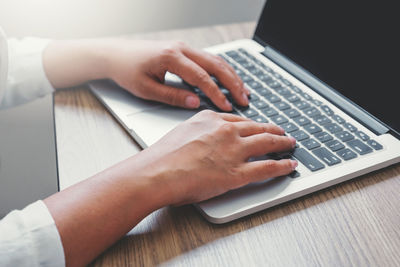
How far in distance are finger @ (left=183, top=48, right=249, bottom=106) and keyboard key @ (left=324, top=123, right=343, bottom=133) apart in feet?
0.44

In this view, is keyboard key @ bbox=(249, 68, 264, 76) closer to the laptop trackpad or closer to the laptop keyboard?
the laptop keyboard

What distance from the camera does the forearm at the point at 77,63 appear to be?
714mm

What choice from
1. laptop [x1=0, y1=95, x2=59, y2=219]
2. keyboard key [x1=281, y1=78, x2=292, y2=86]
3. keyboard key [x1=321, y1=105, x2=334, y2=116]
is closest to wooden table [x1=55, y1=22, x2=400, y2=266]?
keyboard key [x1=321, y1=105, x2=334, y2=116]

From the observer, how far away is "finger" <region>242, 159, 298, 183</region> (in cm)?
50

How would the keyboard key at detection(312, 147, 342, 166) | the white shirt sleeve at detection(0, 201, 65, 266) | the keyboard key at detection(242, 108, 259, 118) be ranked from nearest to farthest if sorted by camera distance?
the white shirt sleeve at detection(0, 201, 65, 266), the keyboard key at detection(312, 147, 342, 166), the keyboard key at detection(242, 108, 259, 118)

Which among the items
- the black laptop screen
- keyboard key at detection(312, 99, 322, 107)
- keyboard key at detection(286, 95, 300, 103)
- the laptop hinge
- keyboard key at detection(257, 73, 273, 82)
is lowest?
keyboard key at detection(257, 73, 273, 82)

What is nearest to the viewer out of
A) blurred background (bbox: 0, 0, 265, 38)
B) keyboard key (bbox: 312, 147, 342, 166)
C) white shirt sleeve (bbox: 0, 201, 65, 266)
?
white shirt sleeve (bbox: 0, 201, 65, 266)

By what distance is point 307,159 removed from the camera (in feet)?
1.78

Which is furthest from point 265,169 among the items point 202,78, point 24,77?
point 24,77

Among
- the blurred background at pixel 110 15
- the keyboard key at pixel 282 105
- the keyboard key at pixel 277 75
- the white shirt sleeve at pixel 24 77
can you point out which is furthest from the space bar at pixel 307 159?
the blurred background at pixel 110 15

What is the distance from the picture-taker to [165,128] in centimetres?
62

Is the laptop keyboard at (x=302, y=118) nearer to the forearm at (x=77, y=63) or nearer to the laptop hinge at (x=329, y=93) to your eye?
the laptop hinge at (x=329, y=93)

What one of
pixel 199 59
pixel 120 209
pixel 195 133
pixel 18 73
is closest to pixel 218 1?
pixel 199 59

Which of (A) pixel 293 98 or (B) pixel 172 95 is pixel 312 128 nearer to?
(A) pixel 293 98
